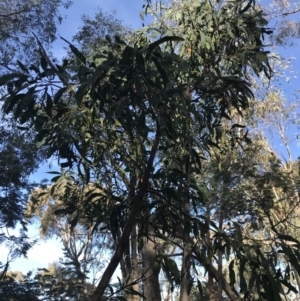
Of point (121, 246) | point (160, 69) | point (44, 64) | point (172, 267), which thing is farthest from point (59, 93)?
point (172, 267)

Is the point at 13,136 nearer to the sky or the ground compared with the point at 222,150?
nearer to the sky

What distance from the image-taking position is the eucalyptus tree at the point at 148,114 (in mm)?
1942

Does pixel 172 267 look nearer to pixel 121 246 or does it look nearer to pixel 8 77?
pixel 121 246

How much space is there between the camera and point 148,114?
2236mm

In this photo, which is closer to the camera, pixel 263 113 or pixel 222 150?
pixel 222 150

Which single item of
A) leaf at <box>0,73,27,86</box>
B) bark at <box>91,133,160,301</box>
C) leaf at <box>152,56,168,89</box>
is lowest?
bark at <box>91,133,160,301</box>

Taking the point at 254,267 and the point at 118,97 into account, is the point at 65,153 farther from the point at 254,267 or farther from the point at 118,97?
the point at 254,267

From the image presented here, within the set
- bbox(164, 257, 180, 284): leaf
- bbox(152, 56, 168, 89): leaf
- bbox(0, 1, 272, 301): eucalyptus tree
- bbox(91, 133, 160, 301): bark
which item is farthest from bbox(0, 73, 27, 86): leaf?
bbox(164, 257, 180, 284): leaf

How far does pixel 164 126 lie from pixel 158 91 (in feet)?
0.49

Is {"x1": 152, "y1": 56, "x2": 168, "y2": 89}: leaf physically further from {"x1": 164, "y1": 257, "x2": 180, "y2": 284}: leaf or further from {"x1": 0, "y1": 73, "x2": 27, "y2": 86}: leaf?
{"x1": 164, "y1": 257, "x2": 180, "y2": 284}: leaf

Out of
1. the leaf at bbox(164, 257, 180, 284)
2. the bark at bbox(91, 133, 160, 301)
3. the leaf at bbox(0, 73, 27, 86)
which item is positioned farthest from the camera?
the leaf at bbox(164, 257, 180, 284)

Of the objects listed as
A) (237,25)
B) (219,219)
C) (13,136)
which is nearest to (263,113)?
(219,219)

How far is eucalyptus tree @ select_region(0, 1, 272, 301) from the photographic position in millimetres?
1942

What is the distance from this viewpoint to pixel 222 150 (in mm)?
3238
